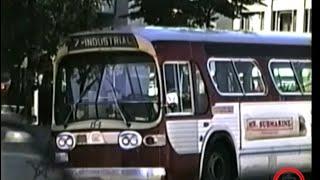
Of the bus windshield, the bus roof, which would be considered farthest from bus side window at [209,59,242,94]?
the bus windshield

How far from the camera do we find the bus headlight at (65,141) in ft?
12.3

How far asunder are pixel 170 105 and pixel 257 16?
764 mm

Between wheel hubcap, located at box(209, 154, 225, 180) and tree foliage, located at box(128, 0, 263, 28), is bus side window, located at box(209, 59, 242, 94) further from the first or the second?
wheel hubcap, located at box(209, 154, 225, 180)

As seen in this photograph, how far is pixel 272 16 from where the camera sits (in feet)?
13.1

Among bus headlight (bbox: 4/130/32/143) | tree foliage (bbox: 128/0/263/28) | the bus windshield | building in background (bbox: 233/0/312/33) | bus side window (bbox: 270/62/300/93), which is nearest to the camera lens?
bus headlight (bbox: 4/130/32/143)

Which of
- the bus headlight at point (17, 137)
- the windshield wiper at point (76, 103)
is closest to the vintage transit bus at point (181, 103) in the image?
the windshield wiper at point (76, 103)

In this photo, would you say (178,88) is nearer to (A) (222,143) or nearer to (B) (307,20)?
(A) (222,143)

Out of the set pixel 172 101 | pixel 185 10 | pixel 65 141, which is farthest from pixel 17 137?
pixel 185 10

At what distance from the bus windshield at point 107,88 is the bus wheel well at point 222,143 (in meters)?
0.39

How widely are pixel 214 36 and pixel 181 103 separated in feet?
1.44

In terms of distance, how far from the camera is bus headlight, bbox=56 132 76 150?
12.3ft

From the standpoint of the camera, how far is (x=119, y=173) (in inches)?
150

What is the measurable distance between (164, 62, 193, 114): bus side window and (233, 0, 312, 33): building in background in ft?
1.38
